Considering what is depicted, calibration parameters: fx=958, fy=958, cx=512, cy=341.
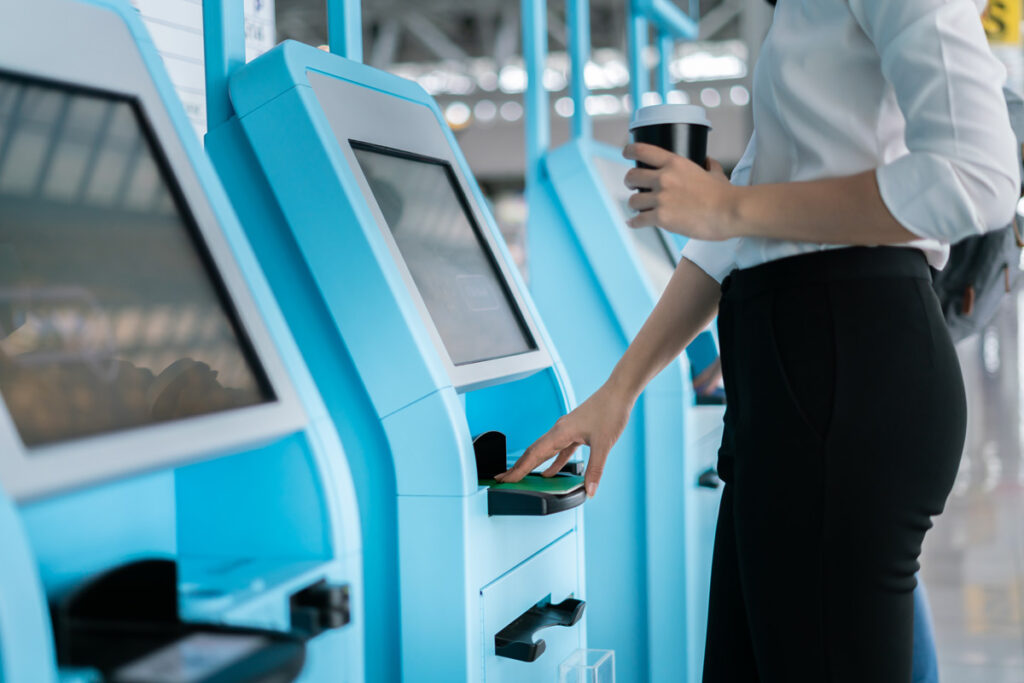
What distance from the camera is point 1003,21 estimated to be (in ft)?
13.5

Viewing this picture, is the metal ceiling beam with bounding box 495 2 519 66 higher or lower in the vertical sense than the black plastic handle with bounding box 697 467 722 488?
higher

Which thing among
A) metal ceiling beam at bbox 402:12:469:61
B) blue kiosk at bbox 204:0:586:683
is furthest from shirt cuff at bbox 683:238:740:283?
metal ceiling beam at bbox 402:12:469:61

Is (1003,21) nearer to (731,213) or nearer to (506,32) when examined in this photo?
(731,213)

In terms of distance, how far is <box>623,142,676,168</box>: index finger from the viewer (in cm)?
104

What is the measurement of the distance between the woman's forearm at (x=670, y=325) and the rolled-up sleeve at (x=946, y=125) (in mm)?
369

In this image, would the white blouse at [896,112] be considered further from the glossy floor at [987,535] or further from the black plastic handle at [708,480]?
the glossy floor at [987,535]

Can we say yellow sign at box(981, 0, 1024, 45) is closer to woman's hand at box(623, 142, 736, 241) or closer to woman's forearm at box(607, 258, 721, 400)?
woman's forearm at box(607, 258, 721, 400)

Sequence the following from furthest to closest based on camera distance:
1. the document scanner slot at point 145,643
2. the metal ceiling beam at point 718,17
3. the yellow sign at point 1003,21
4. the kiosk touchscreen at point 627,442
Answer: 1. the metal ceiling beam at point 718,17
2. the yellow sign at point 1003,21
3. the kiosk touchscreen at point 627,442
4. the document scanner slot at point 145,643

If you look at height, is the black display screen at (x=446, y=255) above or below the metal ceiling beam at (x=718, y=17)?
below

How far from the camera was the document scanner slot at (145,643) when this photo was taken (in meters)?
0.70

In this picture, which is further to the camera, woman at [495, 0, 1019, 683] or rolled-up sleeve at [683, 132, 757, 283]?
rolled-up sleeve at [683, 132, 757, 283]

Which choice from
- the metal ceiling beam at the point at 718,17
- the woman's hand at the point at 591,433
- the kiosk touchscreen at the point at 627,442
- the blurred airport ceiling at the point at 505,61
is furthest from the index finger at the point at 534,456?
the metal ceiling beam at the point at 718,17

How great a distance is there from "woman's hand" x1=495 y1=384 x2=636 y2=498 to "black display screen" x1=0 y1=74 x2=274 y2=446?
0.47 meters

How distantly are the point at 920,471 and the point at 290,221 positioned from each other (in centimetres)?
82
